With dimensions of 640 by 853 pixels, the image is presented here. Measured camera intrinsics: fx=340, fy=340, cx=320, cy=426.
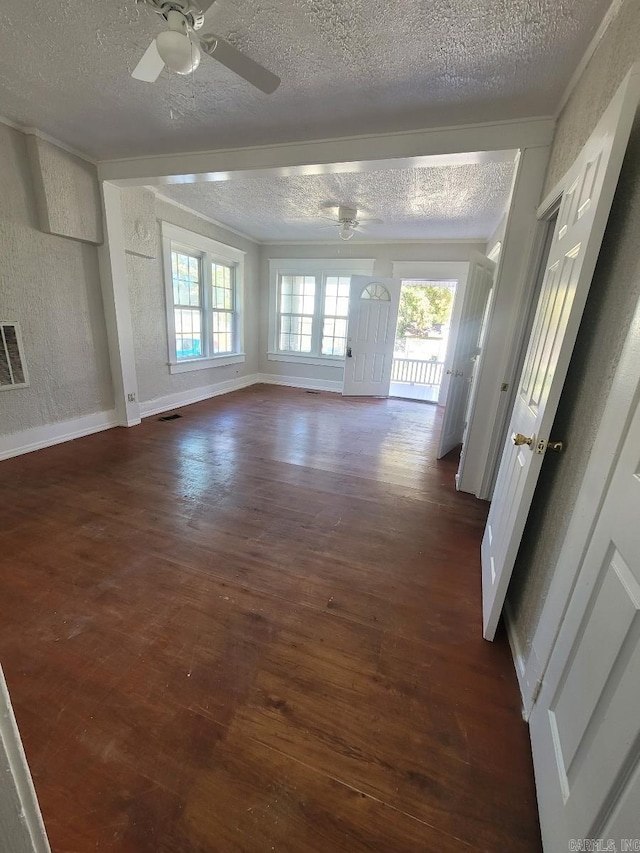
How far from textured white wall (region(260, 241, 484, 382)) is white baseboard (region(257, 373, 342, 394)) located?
1.6 inches

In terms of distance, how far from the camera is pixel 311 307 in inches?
244

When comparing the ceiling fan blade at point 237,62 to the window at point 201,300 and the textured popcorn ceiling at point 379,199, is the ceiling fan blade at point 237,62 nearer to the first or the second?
the textured popcorn ceiling at point 379,199

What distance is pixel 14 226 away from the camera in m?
2.76

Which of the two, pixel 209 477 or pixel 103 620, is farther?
pixel 209 477

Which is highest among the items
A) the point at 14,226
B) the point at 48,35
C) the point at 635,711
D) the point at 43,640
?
the point at 48,35

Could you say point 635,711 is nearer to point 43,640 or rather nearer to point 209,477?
point 43,640

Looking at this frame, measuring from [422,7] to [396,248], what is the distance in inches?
169

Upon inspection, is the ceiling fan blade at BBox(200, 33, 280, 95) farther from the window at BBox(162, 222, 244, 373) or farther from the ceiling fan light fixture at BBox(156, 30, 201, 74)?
the window at BBox(162, 222, 244, 373)

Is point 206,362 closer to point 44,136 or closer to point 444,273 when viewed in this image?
point 44,136

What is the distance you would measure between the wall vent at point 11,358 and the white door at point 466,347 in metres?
3.83

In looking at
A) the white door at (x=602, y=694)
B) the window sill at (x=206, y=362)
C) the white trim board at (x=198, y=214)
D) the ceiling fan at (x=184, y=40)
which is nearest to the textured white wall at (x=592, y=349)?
the white door at (x=602, y=694)

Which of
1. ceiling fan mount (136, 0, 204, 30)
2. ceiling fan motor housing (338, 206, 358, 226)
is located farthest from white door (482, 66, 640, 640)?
ceiling fan motor housing (338, 206, 358, 226)

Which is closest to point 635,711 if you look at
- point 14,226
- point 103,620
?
point 103,620

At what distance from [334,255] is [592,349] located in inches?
212
